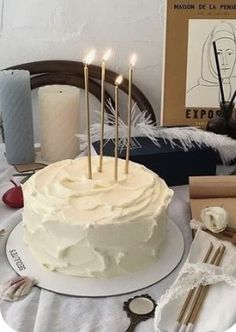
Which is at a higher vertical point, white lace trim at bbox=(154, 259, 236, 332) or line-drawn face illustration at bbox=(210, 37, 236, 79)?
line-drawn face illustration at bbox=(210, 37, 236, 79)

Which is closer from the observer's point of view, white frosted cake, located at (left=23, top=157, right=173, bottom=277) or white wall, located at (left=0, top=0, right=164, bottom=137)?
white frosted cake, located at (left=23, top=157, right=173, bottom=277)

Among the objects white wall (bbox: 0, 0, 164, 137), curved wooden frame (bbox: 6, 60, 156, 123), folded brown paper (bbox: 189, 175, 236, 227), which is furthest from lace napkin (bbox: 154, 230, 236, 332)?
white wall (bbox: 0, 0, 164, 137)

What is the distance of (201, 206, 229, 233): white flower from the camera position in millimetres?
748

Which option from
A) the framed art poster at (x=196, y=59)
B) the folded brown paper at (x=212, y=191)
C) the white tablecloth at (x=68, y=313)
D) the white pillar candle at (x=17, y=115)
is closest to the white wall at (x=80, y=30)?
the framed art poster at (x=196, y=59)

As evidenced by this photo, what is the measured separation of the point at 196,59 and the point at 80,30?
0.41 meters

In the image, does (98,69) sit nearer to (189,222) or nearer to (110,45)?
(110,45)

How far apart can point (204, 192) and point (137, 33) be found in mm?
670

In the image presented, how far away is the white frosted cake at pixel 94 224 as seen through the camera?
646 mm

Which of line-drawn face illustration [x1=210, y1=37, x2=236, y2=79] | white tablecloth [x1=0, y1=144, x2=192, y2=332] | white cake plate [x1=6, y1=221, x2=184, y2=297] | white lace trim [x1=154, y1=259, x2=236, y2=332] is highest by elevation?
line-drawn face illustration [x1=210, y1=37, x2=236, y2=79]

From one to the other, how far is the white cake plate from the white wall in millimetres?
775

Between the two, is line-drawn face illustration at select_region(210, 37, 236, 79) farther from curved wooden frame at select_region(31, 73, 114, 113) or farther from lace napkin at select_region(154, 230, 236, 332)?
lace napkin at select_region(154, 230, 236, 332)

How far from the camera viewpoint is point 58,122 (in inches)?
39.6

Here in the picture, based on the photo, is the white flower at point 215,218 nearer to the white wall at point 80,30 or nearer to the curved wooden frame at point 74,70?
the curved wooden frame at point 74,70

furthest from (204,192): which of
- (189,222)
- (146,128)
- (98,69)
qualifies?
(98,69)
